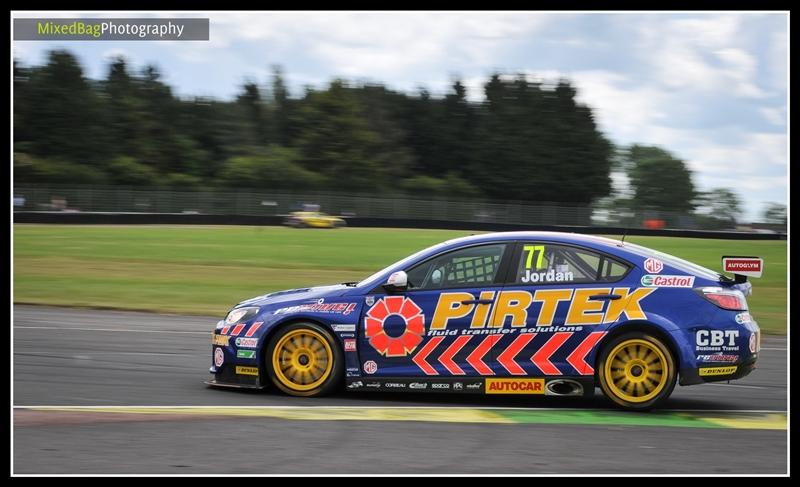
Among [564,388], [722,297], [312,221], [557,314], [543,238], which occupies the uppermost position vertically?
[312,221]

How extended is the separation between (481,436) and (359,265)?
19.5 meters

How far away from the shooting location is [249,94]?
76125 millimetres

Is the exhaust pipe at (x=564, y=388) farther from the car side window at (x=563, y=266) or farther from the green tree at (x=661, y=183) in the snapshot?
the green tree at (x=661, y=183)

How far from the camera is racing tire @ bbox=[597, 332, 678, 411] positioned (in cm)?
778

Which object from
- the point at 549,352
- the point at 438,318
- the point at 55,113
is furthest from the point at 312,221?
the point at 549,352

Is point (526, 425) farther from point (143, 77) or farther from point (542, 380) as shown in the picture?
point (143, 77)

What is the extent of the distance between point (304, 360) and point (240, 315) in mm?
703

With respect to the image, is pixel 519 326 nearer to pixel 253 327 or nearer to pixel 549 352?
pixel 549 352

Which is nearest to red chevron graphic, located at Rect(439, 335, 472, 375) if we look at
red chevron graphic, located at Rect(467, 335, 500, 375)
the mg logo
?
red chevron graphic, located at Rect(467, 335, 500, 375)

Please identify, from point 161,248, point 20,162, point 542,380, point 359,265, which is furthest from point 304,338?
point 20,162

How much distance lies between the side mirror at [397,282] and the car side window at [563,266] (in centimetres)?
92

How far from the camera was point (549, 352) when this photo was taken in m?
7.86

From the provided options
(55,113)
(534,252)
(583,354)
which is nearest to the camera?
(583,354)

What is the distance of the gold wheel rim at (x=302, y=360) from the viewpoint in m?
8.16
